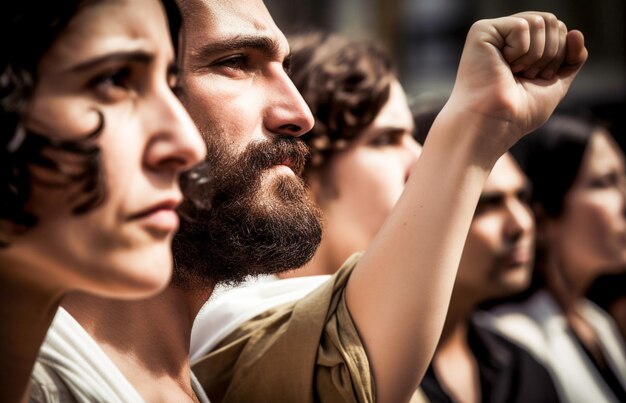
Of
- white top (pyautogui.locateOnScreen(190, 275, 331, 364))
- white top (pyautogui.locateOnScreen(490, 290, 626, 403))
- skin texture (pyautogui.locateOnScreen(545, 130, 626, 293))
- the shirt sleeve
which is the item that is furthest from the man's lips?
the shirt sleeve

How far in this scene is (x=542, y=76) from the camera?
133 centimetres

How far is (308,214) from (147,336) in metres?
0.32

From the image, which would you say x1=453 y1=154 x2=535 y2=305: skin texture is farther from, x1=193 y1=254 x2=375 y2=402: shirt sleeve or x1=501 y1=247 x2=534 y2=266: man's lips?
x1=193 y1=254 x2=375 y2=402: shirt sleeve

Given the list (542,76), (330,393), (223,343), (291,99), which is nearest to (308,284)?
(223,343)

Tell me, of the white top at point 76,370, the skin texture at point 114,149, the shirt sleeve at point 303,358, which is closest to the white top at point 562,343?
the shirt sleeve at point 303,358

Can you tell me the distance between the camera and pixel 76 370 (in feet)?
3.77

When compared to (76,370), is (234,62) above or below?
above

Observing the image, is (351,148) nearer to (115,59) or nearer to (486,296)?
(486,296)

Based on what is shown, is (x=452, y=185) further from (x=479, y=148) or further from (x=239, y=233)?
(x=239, y=233)

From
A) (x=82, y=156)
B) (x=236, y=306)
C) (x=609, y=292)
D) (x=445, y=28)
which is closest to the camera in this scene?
(x=82, y=156)

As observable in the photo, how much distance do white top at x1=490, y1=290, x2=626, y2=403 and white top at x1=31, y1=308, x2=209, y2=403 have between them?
199 centimetres

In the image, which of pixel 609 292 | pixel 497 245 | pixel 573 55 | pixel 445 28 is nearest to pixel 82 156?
pixel 573 55

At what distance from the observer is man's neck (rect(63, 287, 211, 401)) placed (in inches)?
50.5

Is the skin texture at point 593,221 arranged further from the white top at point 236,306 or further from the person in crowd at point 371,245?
the person in crowd at point 371,245
